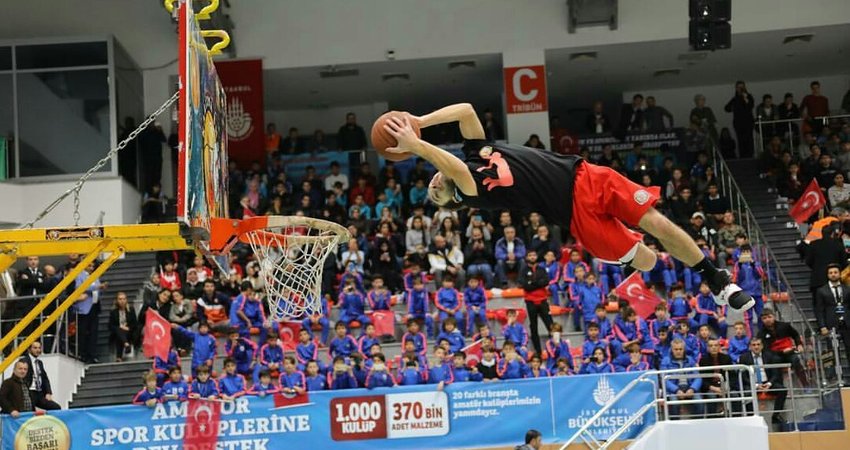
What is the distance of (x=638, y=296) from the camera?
2145cm

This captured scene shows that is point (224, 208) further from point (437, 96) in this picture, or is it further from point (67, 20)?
point (437, 96)

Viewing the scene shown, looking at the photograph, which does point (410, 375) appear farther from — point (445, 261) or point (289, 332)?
point (445, 261)

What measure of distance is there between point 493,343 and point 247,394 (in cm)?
428

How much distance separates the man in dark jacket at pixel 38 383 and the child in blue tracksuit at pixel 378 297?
5.81m

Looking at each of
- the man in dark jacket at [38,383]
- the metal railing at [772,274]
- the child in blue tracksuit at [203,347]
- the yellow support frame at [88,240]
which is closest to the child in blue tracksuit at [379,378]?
the child in blue tracksuit at [203,347]

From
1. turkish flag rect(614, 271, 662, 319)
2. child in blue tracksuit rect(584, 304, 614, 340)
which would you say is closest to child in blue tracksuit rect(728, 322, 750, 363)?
turkish flag rect(614, 271, 662, 319)

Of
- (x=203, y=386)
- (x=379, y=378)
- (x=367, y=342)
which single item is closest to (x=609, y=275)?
(x=367, y=342)

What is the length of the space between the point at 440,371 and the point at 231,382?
3.31 meters

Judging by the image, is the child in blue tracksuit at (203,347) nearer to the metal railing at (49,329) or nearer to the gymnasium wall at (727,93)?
the metal railing at (49,329)

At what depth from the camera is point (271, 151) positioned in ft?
98.3

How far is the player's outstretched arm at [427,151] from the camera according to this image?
317 inches

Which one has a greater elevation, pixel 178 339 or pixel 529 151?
pixel 529 151

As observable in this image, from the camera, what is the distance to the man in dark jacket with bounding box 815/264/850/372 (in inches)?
790

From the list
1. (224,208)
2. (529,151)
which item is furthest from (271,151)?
(529,151)
